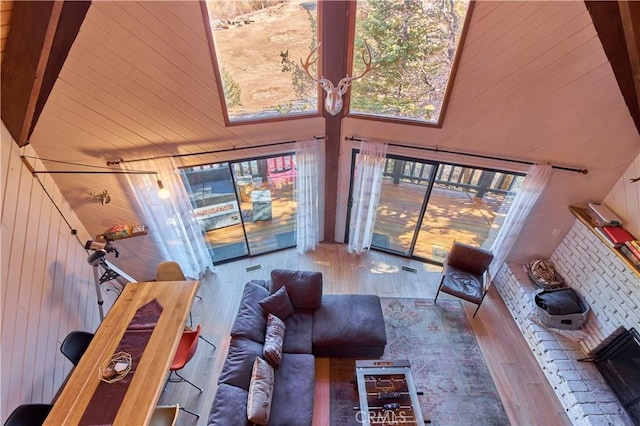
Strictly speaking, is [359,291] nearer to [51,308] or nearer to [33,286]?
[51,308]

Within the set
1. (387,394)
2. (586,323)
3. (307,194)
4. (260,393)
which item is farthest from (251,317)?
(586,323)

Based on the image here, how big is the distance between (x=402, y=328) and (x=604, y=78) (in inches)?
145

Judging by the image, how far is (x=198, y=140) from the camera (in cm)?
388

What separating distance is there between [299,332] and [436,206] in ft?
9.92

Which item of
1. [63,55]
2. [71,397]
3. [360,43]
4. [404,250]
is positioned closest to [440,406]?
[404,250]

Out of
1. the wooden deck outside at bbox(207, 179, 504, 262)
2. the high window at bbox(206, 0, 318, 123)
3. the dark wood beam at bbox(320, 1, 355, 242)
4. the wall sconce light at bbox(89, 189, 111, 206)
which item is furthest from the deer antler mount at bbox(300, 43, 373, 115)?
the wall sconce light at bbox(89, 189, 111, 206)

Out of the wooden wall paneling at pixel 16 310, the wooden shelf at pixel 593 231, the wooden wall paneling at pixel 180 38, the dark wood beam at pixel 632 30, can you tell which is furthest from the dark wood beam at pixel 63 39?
the wooden shelf at pixel 593 231

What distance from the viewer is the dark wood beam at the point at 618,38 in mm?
2477

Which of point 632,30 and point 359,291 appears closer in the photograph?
point 632,30

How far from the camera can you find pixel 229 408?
269cm

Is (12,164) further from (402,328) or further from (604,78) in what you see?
(604,78)

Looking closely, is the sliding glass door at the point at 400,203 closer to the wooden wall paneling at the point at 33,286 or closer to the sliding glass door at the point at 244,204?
the sliding glass door at the point at 244,204

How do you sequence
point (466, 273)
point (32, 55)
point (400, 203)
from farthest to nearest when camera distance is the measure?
point (400, 203), point (466, 273), point (32, 55)

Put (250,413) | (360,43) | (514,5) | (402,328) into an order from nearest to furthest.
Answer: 1. (250,413)
2. (514,5)
3. (360,43)
4. (402,328)
